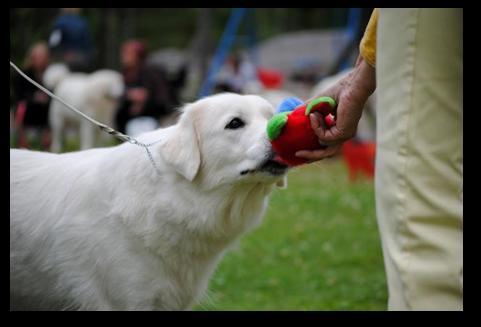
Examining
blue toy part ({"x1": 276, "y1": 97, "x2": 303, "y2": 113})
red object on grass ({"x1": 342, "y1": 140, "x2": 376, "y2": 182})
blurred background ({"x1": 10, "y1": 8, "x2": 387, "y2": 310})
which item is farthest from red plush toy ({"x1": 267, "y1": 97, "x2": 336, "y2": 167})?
red object on grass ({"x1": 342, "y1": 140, "x2": 376, "y2": 182})

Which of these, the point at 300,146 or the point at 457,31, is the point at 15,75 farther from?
the point at 457,31

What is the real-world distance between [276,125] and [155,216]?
2.52 feet

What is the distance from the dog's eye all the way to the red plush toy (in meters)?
0.26

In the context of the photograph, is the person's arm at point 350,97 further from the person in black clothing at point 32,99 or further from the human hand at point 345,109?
A: the person in black clothing at point 32,99

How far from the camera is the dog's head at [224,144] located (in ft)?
11.2

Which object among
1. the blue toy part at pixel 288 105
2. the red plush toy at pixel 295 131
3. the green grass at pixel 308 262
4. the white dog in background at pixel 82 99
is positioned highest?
the blue toy part at pixel 288 105

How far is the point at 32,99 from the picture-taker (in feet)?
48.9

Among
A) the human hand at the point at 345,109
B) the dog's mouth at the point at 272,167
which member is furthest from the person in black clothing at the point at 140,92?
the human hand at the point at 345,109

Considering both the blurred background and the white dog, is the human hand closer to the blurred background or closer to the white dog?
the white dog

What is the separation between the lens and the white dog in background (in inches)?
604

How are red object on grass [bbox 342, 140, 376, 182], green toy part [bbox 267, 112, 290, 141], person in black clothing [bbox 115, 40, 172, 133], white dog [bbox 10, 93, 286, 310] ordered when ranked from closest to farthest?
green toy part [bbox 267, 112, 290, 141] → white dog [bbox 10, 93, 286, 310] → red object on grass [bbox 342, 140, 376, 182] → person in black clothing [bbox 115, 40, 172, 133]

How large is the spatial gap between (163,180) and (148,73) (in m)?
9.64

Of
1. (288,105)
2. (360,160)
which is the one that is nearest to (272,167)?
(288,105)

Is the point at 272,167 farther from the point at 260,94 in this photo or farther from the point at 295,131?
the point at 260,94
